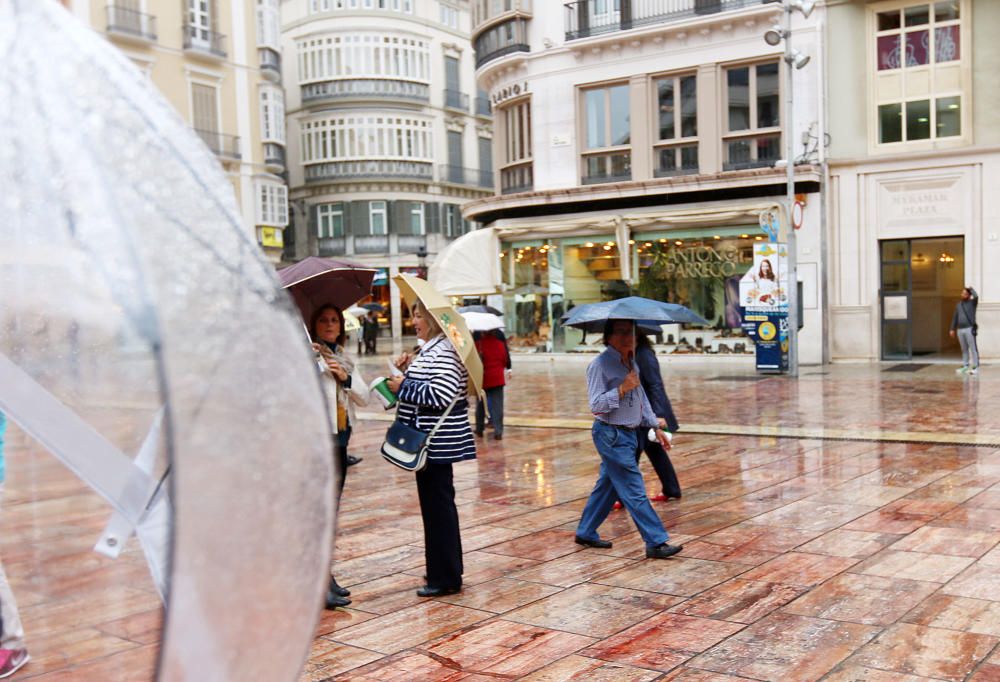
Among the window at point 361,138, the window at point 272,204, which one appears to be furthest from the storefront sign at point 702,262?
the window at point 361,138

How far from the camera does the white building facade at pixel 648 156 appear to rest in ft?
73.4

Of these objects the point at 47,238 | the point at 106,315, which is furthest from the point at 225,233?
the point at 47,238

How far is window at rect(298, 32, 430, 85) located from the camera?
150 feet

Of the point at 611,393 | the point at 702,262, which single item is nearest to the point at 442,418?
the point at 611,393

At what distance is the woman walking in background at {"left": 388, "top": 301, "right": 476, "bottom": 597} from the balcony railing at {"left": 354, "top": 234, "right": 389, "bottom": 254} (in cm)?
4179

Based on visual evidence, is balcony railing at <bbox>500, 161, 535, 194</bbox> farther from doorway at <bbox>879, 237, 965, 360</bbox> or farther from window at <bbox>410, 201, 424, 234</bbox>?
window at <bbox>410, 201, 424, 234</bbox>

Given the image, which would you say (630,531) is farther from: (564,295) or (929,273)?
(564,295)

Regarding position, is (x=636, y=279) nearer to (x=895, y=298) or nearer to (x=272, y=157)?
(x=895, y=298)

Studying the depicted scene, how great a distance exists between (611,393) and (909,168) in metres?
17.4

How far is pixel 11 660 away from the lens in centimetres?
262

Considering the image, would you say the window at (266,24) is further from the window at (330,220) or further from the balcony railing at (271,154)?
the window at (330,220)

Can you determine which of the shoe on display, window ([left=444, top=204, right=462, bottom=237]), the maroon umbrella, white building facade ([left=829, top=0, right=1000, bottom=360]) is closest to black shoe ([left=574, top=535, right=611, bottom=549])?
the maroon umbrella

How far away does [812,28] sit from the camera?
862 inches

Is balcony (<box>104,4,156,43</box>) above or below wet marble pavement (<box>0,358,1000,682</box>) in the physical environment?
above
